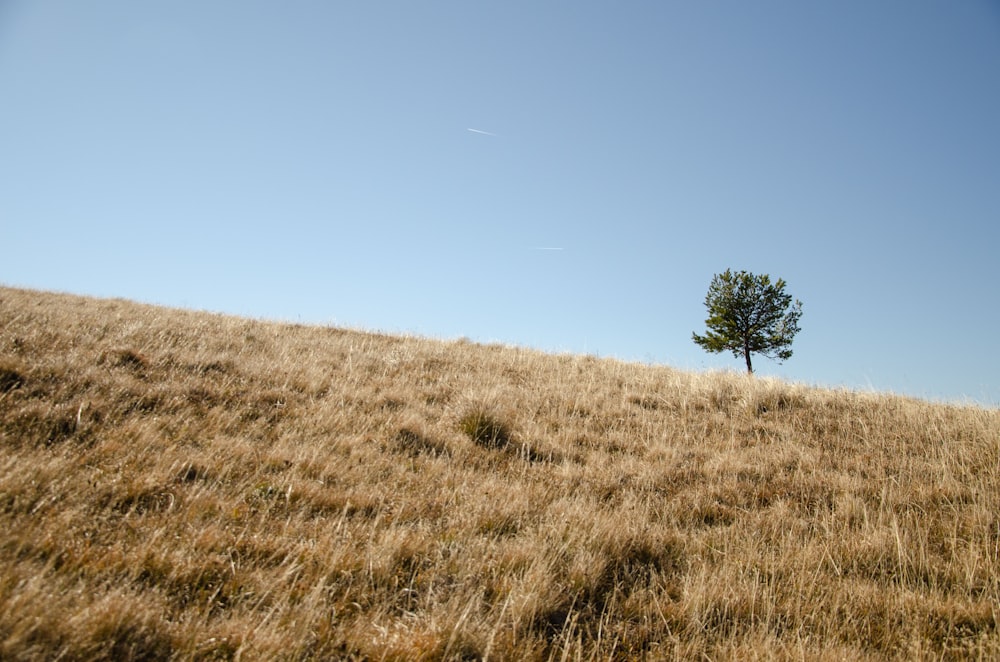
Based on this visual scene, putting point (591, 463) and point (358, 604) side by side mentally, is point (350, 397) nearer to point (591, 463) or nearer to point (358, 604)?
point (591, 463)

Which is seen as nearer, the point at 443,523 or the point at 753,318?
the point at 443,523

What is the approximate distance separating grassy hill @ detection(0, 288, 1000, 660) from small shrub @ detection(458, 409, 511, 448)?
0.03 metres

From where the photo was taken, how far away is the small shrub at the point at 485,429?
221 inches

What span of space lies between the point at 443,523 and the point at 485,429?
2119 millimetres

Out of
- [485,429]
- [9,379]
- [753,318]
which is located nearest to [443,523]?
[485,429]

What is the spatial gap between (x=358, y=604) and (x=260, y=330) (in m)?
9.87

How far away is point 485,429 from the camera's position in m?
5.75

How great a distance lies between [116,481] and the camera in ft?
11.0

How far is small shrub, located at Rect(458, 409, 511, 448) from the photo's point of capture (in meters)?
5.62

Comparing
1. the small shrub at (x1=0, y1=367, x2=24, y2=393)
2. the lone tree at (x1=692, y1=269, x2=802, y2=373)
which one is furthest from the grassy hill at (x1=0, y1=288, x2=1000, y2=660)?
the lone tree at (x1=692, y1=269, x2=802, y2=373)

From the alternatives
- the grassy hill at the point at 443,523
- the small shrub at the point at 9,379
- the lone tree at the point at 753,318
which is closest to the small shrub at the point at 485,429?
the grassy hill at the point at 443,523

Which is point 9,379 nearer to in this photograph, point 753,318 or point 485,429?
point 485,429

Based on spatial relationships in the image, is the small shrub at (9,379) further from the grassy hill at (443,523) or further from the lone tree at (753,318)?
the lone tree at (753,318)

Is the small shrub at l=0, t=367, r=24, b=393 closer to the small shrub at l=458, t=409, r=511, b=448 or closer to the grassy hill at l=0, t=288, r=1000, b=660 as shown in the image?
the grassy hill at l=0, t=288, r=1000, b=660
